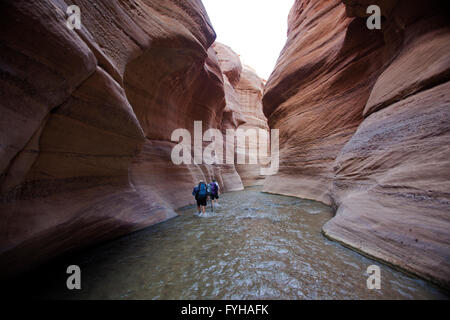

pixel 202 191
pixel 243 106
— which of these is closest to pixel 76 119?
pixel 202 191

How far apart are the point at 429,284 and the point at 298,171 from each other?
7.50m

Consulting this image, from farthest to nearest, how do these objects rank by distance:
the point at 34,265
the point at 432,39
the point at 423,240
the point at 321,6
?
the point at 321,6 → the point at 432,39 → the point at 34,265 → the point at 423,240

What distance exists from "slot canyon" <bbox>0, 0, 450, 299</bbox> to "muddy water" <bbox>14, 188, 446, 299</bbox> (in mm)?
79

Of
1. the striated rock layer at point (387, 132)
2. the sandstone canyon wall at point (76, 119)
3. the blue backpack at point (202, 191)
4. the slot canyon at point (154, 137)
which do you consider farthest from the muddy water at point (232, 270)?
the blue backpack at point (202, 191)

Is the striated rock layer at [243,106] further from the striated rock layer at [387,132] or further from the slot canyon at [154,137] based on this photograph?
the slot canyon at [154,137]

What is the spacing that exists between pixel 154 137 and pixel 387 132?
664 centimetres

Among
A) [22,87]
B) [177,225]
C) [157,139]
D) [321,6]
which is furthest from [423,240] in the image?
[321,6]

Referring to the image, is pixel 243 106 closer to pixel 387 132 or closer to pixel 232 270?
pixel 387 132

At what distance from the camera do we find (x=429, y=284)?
1748 mm

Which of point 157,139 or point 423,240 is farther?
point 157,139

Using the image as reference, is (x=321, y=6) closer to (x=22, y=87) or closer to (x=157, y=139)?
(x=157, y=139)

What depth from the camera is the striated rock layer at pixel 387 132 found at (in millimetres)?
2055

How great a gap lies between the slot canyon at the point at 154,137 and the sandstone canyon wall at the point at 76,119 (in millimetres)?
15

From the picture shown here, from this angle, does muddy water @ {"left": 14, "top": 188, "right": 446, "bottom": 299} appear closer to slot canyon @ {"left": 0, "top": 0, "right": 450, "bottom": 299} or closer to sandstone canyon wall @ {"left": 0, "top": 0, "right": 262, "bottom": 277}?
slot canyon @ {"left": 0, "top": 0, "right": 450, "bottom": 299}
